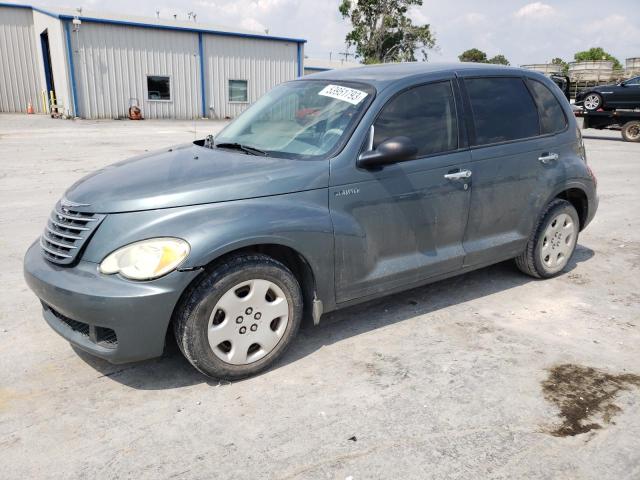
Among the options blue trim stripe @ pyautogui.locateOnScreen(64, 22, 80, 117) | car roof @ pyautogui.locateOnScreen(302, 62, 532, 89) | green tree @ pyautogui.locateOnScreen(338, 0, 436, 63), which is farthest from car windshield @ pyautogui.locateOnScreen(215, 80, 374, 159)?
green tree @ pyautogui.locateOnScreen(338, 0, 436, 63)

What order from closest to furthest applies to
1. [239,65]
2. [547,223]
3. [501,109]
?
[501,109] → [547,223] → [239,65]

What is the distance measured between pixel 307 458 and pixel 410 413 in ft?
2.18

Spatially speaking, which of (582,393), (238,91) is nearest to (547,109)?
→ (582,393)

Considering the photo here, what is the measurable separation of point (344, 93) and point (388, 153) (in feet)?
2.19

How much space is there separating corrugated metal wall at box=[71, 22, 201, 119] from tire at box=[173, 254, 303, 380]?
23457 millimetres

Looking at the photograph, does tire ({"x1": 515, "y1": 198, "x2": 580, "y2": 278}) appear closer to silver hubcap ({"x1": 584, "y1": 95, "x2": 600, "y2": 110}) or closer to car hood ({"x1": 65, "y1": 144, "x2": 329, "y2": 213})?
car hood ({"x1": 65, "y1": 144, "x2": 329, "y2": 213})

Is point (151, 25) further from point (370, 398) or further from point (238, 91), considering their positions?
point (370, 398)

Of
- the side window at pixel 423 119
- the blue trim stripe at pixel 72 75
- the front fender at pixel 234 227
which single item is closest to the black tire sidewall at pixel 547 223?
the side window at pixel 423 119

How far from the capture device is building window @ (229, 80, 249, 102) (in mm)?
27969

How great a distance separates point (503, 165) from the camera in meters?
4.30

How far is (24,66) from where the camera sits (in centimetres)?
2814

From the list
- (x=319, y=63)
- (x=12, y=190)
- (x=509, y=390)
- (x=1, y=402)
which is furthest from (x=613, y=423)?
(x=319, y=63)

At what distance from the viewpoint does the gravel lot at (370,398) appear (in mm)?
2615

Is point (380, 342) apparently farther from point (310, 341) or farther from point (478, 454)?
point (478, 454)
